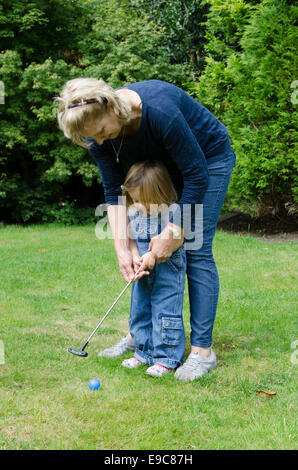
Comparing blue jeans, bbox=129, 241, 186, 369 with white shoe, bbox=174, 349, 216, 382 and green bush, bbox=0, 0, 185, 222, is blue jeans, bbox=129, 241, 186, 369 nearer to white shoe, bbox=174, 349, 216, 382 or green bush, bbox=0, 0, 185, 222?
white shoe, bbox=174, 349, 216, 382

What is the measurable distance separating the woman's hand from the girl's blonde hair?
20 cm

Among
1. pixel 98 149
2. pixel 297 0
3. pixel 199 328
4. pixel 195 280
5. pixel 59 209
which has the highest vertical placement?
pixel 297 0

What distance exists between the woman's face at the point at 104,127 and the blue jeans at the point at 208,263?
606mm

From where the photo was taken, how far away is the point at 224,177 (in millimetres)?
2576

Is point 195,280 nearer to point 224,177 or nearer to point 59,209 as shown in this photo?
point 224,177

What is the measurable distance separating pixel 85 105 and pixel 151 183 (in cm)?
57

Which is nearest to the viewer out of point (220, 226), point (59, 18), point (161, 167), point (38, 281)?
→ point (161, 167)

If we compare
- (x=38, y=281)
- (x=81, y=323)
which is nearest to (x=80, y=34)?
(x=38, y=281)

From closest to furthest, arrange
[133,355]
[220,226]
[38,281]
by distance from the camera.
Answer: [133,355] → [38,281] → [220,226]

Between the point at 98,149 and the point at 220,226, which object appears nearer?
the point at 98,149

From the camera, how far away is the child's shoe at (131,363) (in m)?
2.64

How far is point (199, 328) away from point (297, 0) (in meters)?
4.99

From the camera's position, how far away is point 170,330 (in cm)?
256

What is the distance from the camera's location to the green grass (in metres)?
1.96
